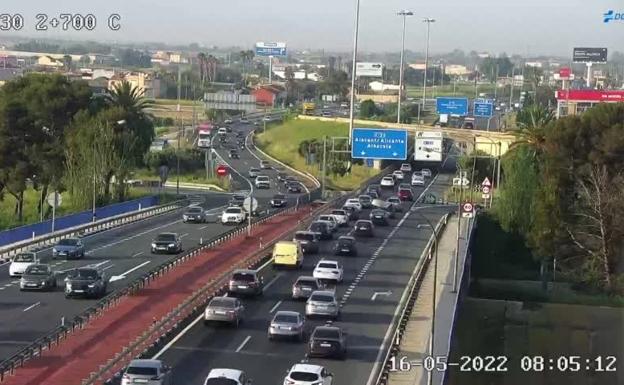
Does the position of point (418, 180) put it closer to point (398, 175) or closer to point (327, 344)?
point (398, 175)

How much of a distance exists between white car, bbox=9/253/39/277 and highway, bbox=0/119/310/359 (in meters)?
0.25

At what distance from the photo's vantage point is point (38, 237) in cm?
3616

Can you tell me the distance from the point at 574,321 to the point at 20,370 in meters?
22.1

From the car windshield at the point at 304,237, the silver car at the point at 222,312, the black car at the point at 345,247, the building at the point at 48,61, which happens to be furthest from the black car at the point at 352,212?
the building at the point at 48,61

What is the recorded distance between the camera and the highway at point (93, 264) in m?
21.3

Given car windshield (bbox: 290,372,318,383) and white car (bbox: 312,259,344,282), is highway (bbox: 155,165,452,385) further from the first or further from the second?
car windshield (bbox: 290,372,318,383)

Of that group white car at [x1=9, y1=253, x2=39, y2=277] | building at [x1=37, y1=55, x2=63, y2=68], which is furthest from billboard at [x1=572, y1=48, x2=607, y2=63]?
white car at [x1=9, y1=253, x2=39, y2=277]

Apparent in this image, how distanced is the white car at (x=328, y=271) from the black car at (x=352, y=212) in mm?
16957

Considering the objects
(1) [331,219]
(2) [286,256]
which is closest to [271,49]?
(1) [331,219]

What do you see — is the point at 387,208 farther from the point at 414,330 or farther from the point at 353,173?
the point at 414,330

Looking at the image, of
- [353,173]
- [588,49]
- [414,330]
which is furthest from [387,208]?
[588,49]

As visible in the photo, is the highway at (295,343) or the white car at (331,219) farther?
the white car at (331,219)

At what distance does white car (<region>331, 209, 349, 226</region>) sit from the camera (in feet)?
147

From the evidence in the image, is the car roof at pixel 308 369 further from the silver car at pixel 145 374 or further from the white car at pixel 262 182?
the white car at pixel 262 182
